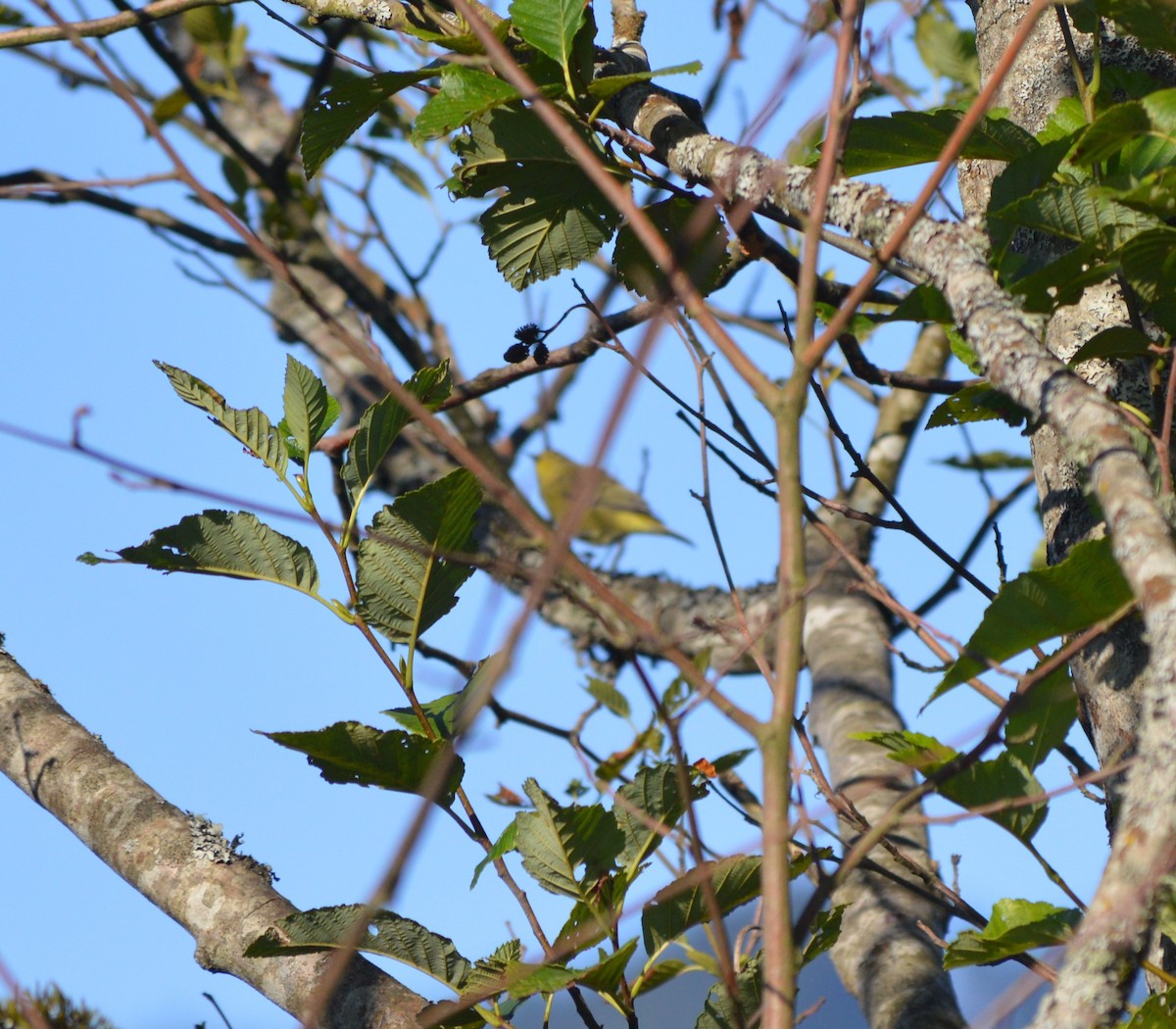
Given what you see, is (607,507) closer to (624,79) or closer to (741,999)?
(624,79)

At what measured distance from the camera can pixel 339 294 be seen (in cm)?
321

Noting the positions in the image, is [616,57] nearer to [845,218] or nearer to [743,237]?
[743,237]

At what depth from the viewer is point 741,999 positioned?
2.35 ft

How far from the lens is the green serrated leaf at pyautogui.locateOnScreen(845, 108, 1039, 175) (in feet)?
2.55

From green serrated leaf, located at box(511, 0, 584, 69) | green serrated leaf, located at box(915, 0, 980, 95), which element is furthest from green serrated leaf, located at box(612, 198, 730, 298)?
green serrated leaf, located at box(915, 0, 980, 95)

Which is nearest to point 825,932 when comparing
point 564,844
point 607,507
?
point 564,844

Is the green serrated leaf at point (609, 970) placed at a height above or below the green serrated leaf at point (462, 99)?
below

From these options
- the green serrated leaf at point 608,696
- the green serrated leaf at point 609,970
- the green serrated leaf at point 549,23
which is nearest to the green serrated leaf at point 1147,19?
the green serrated leaf at point 549,23

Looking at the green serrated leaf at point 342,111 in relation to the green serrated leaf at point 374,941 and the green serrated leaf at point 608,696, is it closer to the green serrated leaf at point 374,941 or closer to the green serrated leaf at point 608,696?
the green serrated leaf at point 374,941

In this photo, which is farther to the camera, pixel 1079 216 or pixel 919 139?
pixel 919 139

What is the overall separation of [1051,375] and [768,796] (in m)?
0.24

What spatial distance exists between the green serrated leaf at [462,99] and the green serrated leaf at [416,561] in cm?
29

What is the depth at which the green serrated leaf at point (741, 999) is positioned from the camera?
0.71 metres

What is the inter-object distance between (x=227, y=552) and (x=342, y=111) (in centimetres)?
40
